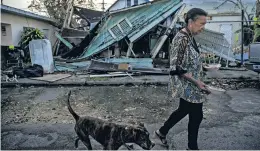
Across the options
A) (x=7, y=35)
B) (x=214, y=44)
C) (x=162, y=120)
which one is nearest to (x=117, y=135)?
(x=162, y=120)

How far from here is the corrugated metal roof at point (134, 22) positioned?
426 inches

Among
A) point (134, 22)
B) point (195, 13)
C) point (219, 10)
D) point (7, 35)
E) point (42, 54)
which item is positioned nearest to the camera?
point (195, 13)

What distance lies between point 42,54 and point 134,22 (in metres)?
4.33

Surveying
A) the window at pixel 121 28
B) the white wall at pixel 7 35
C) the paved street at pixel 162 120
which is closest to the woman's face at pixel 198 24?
the paved street at pixel 162 120

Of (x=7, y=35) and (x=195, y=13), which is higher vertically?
(x=7, y=35)

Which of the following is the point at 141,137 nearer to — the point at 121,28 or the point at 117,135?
the point at 117,135

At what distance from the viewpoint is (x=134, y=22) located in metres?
11.0

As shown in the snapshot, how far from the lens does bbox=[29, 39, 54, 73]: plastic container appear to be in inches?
395

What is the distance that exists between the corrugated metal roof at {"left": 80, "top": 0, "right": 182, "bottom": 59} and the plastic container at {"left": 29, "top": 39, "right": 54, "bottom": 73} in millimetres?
1989

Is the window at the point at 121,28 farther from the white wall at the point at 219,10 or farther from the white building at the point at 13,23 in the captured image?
the white wall at the point at 219,10

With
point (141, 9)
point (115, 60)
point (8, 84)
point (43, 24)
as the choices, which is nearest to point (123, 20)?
point (141, 9)

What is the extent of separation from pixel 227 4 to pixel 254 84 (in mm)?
13826

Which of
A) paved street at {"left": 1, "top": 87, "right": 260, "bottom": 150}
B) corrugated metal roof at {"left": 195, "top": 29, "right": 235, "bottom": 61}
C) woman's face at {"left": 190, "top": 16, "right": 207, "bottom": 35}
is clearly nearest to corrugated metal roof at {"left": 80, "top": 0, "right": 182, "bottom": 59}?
corrugated metal roof at {"left": 195, "top": 29, "right": 235, "bottom": 61}

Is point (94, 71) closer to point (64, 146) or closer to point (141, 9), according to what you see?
point (141, 9)
